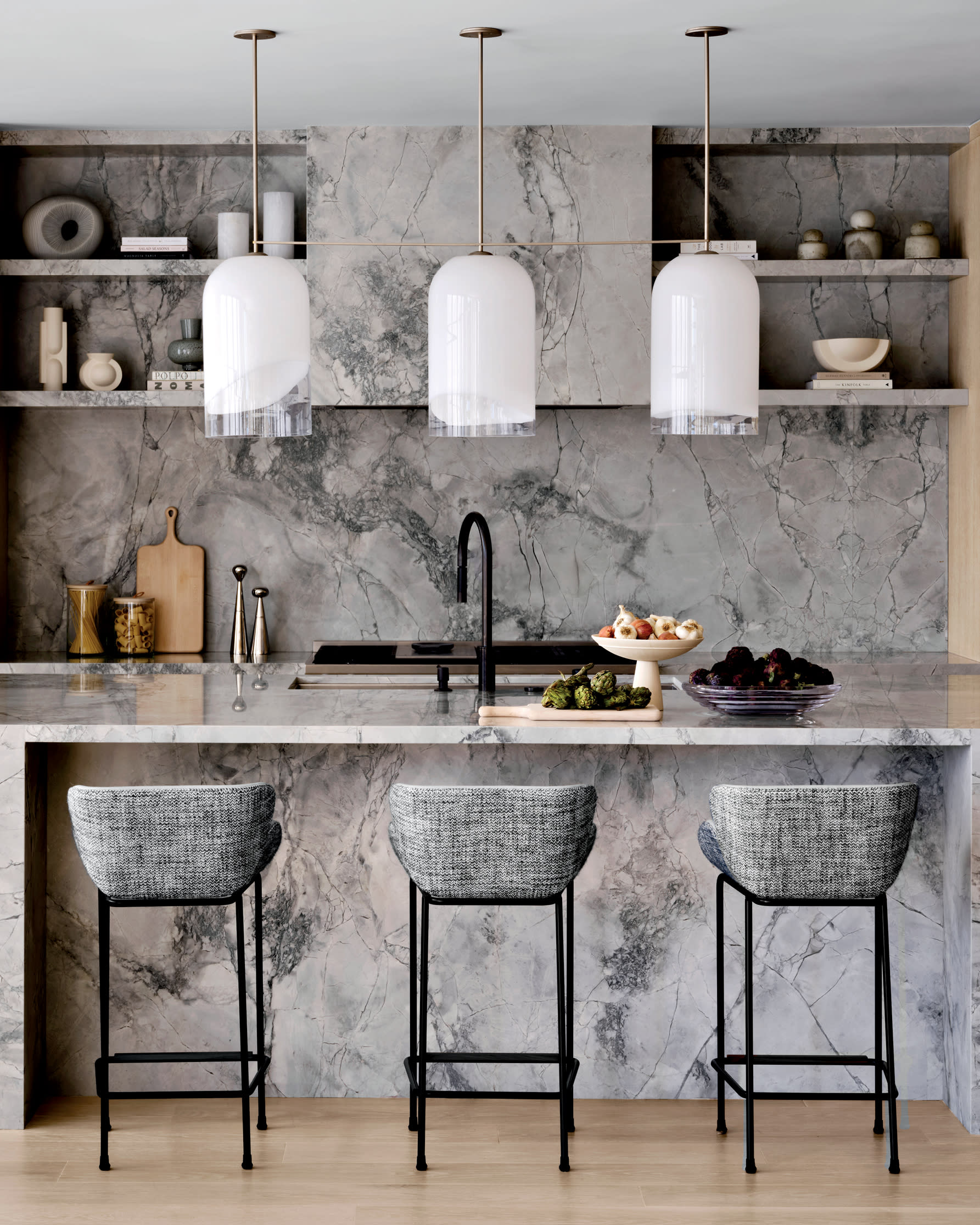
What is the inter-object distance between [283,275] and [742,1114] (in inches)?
84.6

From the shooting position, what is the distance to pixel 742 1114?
298 centimetres

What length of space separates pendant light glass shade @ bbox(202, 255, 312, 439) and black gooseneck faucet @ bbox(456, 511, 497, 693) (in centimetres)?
47

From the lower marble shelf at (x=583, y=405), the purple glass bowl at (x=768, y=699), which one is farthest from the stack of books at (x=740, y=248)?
the purple glass bowl at (x=768, y=699)

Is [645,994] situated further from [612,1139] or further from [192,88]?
[192,88]

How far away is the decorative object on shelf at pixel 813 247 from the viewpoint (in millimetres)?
4312

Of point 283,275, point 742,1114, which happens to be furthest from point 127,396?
point 742,1114

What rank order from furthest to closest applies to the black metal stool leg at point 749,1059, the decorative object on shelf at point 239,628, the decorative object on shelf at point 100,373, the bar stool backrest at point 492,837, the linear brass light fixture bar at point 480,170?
the decorative object on shelf at point 239,628
the decorative object on shelf at point 100,373
the linear brass light fixture bar at point 480,170
the black metal stool leg at point 749,1059
the bar stool backrest at point 492,837

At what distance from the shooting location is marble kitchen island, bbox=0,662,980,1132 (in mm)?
3029

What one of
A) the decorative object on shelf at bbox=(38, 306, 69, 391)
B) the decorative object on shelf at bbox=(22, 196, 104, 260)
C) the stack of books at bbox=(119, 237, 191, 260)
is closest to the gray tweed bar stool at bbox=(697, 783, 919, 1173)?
the stack of books at bbox=(119, 237, 191, 260)

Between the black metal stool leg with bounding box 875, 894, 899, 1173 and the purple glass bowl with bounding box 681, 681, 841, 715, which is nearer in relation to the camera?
the black metal stool leg with bounding box 875, 894, 899, 1173

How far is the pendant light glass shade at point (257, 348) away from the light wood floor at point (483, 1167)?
5.08 ft

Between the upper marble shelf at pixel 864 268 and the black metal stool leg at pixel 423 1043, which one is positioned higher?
the upper marble shelf at pixel 864 268

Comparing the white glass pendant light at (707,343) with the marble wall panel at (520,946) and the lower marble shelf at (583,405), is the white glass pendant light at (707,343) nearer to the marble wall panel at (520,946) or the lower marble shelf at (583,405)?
the marble wall panel at (520,946)

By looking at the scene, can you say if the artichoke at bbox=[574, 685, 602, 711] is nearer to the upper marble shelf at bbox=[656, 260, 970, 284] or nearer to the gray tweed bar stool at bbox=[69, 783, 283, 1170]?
the gray tweed bar stool at bbox=[69, 783, 283, 1170]
